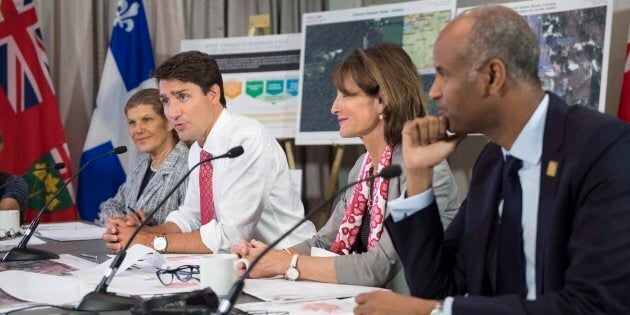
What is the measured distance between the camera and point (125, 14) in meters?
4.91

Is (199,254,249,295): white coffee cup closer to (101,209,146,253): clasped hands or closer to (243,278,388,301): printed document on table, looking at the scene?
(243,278,388,301): printed document on table

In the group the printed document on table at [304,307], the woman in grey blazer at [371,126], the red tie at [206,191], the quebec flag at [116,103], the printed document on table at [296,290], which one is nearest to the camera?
the printed document on table at [304,307]

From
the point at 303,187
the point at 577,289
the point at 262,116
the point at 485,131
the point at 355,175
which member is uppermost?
the point at 485,131

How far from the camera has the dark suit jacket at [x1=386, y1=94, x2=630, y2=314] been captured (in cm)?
131

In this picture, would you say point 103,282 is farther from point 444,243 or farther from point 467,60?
point 467,60

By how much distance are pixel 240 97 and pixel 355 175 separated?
253 cm

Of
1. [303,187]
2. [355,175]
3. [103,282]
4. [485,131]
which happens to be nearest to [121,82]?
[303,187]

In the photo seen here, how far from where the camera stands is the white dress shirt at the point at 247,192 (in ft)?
8.47

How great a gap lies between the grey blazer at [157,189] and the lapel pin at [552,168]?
223 centimetres

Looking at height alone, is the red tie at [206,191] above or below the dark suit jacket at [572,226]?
below

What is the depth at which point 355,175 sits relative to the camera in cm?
254

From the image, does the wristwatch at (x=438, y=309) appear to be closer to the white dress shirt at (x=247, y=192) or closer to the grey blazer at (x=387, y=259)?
the grey blazer at (x=387, y=259)

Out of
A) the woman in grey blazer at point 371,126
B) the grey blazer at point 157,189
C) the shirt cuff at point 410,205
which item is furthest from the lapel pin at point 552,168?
the grey blazer at point 157,189

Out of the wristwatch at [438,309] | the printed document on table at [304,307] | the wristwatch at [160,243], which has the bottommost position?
the wristwatch at [160,243]
